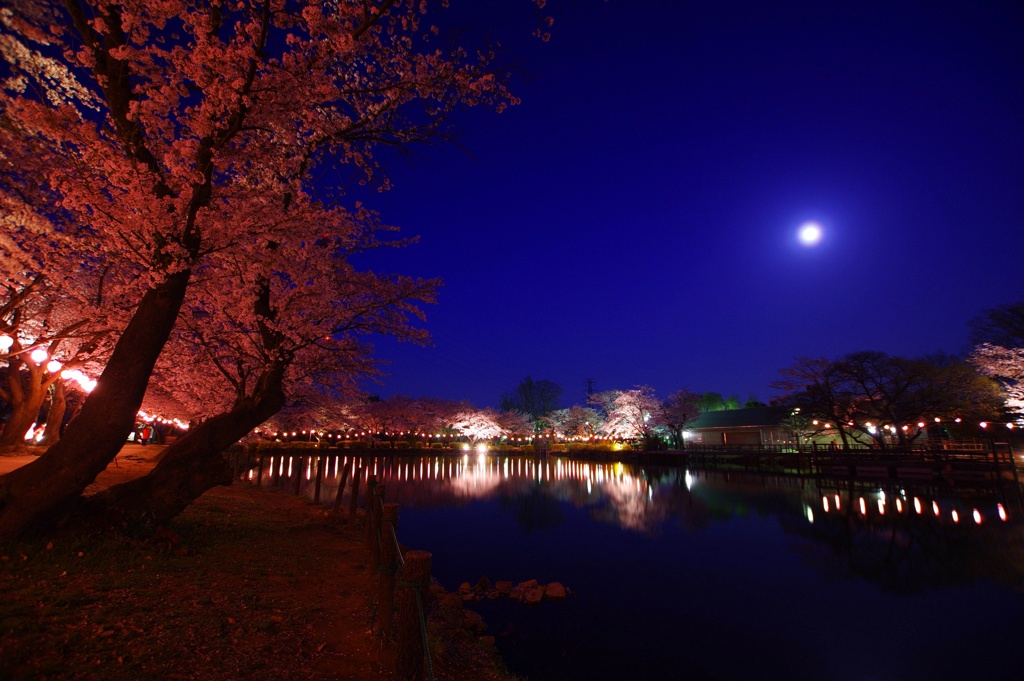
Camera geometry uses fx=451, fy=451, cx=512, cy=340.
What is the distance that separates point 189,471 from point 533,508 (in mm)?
14890

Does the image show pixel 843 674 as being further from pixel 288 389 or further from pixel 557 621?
pixel 288 389

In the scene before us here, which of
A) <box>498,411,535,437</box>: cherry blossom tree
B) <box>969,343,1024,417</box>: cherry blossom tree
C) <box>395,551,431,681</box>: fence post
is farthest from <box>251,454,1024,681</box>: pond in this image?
<box>498,411,535,437</box>: cherry blossom tree

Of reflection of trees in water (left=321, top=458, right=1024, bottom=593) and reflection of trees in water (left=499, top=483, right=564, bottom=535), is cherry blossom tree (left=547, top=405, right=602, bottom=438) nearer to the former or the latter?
reflection of trees in water (left=321, top=458, right=1024, bottom=593)

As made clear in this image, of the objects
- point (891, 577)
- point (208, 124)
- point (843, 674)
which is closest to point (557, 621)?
point (843, 674)

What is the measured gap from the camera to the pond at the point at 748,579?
7452 millimetres

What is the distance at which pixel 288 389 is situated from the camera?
40.7 feet

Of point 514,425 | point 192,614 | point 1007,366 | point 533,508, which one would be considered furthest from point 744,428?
point 192,614

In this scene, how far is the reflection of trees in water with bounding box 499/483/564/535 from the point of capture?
1738 cm

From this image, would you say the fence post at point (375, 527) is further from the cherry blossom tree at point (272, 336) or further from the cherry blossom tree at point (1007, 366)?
the cherry blossom tree at point (1007, 366)

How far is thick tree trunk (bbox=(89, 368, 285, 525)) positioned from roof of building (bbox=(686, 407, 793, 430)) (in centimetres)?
4502

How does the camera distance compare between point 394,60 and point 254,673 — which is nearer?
point 254,673

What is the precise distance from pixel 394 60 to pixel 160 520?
8.51 metres

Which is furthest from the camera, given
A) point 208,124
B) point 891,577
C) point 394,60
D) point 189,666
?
point 891,577

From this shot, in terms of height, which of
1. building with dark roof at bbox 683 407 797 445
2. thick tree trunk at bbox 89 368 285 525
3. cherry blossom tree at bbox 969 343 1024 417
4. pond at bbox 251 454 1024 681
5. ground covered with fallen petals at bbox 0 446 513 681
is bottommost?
pond at bbox 251 454 1024 681
